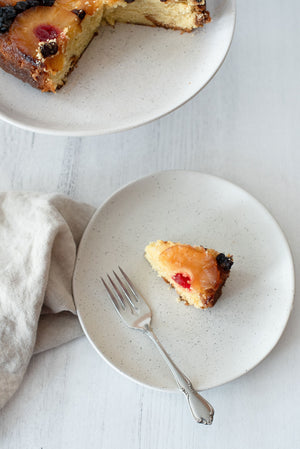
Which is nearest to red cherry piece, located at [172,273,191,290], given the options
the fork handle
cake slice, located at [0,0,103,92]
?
the fork handle

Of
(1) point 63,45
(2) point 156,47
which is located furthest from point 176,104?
(1) point 63,45

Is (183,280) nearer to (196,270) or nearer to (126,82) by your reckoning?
(196,270)

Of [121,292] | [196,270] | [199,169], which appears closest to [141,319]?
[121,292]

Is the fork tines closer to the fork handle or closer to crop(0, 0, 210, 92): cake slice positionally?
the fork handle

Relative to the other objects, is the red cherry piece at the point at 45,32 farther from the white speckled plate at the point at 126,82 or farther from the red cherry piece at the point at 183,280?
the red cherry piece at the point at 183,280

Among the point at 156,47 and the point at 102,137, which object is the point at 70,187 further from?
the point at 156,47

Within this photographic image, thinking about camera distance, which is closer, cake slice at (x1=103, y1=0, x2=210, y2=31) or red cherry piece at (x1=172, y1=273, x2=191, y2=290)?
red cherry piece at (x1=172, y1=273, x2=191, y2=290)

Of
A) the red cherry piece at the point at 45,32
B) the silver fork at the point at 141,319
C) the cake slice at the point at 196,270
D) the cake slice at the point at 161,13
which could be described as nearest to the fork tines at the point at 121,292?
the silver fork at the point at 141,319
